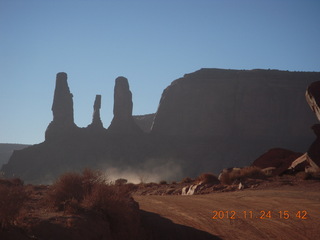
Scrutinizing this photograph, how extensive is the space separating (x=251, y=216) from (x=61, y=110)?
336 ft

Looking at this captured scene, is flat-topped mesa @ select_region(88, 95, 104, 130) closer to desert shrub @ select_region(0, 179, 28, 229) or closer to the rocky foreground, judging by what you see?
the rocky foreground

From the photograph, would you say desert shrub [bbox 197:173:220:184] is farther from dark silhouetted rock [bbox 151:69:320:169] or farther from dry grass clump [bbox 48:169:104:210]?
dark silhouetted rock [bbox 151:69:320:169]

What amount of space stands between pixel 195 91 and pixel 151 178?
43.0 m

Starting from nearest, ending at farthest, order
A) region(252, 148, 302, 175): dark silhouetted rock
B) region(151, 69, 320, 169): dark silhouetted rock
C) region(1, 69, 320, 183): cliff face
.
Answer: region(252, 148, 302, 175): dark silhouetted rock, region(1, 69, 320, 183): cliff face, region(151, 69, 320, 169): dark silhouetted rock

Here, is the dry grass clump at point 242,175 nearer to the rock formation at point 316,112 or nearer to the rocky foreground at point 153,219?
the rock formation at point 316,112

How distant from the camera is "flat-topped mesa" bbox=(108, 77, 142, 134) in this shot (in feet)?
357

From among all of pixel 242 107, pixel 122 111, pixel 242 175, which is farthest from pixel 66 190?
pixel 242 107

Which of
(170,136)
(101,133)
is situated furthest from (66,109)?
(170,136)

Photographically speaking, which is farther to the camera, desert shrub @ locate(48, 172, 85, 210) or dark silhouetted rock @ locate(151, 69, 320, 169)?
dark silhouetted rock @ locate(151, 69, 320, 169)
